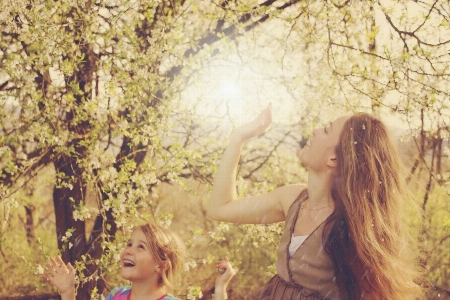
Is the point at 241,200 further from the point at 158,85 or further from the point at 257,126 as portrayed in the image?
the point at 158,85

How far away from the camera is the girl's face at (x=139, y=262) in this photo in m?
2.85

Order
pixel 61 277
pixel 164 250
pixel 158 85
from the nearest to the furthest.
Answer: pixel 61 277
pixel 164 250
pixel 158 85

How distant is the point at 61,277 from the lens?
2.69m

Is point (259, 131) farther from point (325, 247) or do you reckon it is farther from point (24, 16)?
point (24, 16)

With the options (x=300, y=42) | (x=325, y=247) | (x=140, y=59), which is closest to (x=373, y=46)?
(x=300, y=42)

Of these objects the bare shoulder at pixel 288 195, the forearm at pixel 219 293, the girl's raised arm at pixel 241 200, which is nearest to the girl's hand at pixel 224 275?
the forearm at pixel 219 293

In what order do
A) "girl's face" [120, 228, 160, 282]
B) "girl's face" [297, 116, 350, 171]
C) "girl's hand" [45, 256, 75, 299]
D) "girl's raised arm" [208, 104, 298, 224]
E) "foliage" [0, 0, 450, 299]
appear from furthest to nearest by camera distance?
"foliage" [0, 0, 450, 299] → "girl's face" [120, 228, 160, 282] → "girl's hand" [45, 256, 75, 299] → "girl's raised arm" [208, 104, 298, 224] → "girl's face" [297, 116, 350, 171]

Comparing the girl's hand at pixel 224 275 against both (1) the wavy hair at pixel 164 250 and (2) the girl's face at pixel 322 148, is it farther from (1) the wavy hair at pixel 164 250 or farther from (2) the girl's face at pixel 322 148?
(2) the girl's face at pixel 322 148

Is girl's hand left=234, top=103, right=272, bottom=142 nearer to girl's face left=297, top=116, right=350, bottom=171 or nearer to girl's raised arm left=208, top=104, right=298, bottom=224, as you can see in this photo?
girl's raised arm left=208, top=104, right=298, bottom=224

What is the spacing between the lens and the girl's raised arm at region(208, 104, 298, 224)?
2533 millimetres

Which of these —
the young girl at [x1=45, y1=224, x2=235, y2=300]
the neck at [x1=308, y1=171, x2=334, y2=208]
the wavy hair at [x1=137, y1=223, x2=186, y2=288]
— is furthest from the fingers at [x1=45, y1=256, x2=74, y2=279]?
the neck at [x1=308, y1=171, x2=334, y2=208]

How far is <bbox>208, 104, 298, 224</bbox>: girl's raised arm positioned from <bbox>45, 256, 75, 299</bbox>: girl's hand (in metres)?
0.75

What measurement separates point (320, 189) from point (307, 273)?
0.37m

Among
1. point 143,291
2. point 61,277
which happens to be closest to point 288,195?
point 143,291
